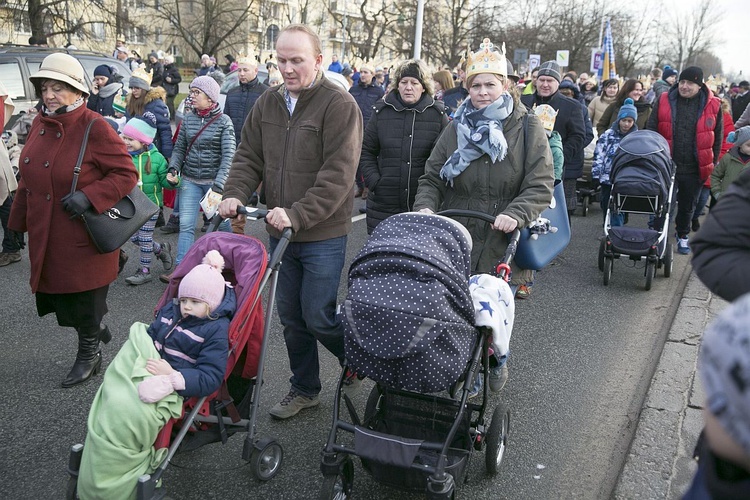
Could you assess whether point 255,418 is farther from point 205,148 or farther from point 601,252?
point 601,252

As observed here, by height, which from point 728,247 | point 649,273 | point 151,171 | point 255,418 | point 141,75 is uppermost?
point 141,75

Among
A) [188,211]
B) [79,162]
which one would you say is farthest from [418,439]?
[188,211]

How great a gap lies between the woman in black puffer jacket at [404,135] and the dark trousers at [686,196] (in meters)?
3.90

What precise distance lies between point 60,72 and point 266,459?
8.48 feet

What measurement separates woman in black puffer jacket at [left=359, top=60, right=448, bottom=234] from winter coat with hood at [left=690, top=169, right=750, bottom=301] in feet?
12.5

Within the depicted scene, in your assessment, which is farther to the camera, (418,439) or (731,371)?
(418,439)

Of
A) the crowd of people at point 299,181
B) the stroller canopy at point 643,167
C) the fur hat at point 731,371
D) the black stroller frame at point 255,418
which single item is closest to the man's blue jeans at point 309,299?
the crowd of people at point 299,181

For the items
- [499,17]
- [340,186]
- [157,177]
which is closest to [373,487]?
[340,186]

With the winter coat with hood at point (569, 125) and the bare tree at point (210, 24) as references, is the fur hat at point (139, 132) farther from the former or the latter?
the bare tree at point (210, 24)

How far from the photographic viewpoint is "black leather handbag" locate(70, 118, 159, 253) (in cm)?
434

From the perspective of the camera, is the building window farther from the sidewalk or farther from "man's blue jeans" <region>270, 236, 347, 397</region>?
the sidewalk

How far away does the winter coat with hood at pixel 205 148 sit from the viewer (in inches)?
273

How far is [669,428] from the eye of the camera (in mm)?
4203

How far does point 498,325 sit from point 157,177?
4953 mm
